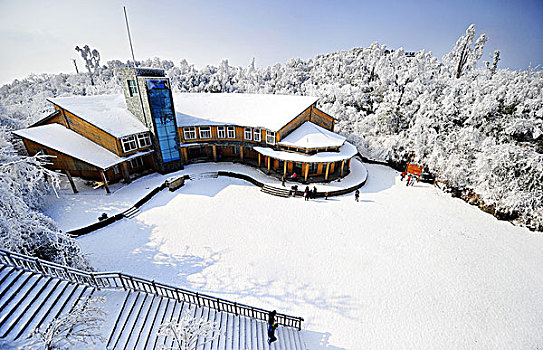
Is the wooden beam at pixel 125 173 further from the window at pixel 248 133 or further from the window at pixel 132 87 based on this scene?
the window at pixel 248 133

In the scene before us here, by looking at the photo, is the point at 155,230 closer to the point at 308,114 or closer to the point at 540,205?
the point at 308,114

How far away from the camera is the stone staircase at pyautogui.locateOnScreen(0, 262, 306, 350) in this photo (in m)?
6.43

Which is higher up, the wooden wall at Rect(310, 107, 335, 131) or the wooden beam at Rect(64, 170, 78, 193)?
the wooden wall at Rect(310, 107, 335, 131)

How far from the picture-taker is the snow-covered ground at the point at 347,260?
9875mm

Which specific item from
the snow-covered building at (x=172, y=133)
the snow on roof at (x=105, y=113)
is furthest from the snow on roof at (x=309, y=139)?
the snow on roof at (x=105, y=113)

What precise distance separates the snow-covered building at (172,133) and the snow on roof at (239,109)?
11 centimetres

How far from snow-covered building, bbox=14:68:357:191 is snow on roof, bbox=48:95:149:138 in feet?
0.22

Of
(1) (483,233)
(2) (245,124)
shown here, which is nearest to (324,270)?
(1) (483,233)

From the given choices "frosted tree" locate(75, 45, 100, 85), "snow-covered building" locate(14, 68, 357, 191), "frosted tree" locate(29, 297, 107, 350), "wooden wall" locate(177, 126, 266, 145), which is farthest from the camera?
"frosted tree" locate(75, 45, 100, 85)

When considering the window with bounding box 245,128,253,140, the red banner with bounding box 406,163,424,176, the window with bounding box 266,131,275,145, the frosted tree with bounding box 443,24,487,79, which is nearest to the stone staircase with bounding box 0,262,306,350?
the window with bounding box 266,131,275,145

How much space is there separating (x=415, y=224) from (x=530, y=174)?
1038 cm

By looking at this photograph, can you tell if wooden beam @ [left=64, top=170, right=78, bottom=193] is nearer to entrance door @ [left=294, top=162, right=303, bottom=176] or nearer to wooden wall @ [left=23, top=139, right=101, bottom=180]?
wooden wall @ [left=23, top=139, right=101, bottom=180]

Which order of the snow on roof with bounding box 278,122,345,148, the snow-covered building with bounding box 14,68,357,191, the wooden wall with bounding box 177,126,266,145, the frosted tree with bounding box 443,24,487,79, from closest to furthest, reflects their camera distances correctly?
the snow-covered building with bounding box 14,68,357,191 < the snow on roof with bounding box 278,122,345,148 < the wooden wall with bounding box 177,126,266,145 < the frosted tree with bounding box 443,24,487,79

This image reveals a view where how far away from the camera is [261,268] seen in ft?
39.7
